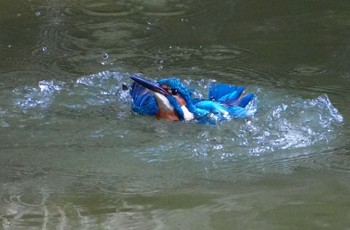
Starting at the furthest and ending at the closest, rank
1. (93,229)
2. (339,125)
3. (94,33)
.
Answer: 1. (94,33)
2. (339,125)
3. (93,229)

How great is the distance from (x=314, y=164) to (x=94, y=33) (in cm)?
292

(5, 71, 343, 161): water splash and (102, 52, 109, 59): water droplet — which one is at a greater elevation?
(102, 52, 109, 59): water droplet

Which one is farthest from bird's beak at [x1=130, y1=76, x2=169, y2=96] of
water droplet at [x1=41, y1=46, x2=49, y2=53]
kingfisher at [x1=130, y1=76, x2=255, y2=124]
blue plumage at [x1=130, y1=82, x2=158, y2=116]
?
water droplet at [x1=41, y1=46, x2=49, y2=53]

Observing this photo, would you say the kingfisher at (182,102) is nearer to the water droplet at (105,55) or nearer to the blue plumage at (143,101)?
the blue plumage at (143,101)

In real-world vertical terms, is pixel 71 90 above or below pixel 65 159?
above

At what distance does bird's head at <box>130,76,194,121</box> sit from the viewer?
12.0 ft

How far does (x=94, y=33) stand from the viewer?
5.87 meters

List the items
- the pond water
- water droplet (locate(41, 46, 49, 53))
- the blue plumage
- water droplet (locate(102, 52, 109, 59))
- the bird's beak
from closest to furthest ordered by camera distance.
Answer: the pond water < the bird's beak < the blue plumage < water droplet (locate(102, 52, 109, 59)) < water droplet (locate(41, 46, 49, 53))

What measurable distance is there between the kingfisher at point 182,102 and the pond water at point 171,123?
69 millimetres

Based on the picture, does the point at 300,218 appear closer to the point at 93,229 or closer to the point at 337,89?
the point at 93,229

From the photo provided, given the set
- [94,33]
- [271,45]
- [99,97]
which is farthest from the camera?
[94,33]

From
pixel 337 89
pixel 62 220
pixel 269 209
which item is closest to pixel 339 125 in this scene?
pixel 337 89

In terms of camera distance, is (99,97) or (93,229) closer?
(93,229)

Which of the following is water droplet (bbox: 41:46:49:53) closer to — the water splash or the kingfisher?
the water splash
